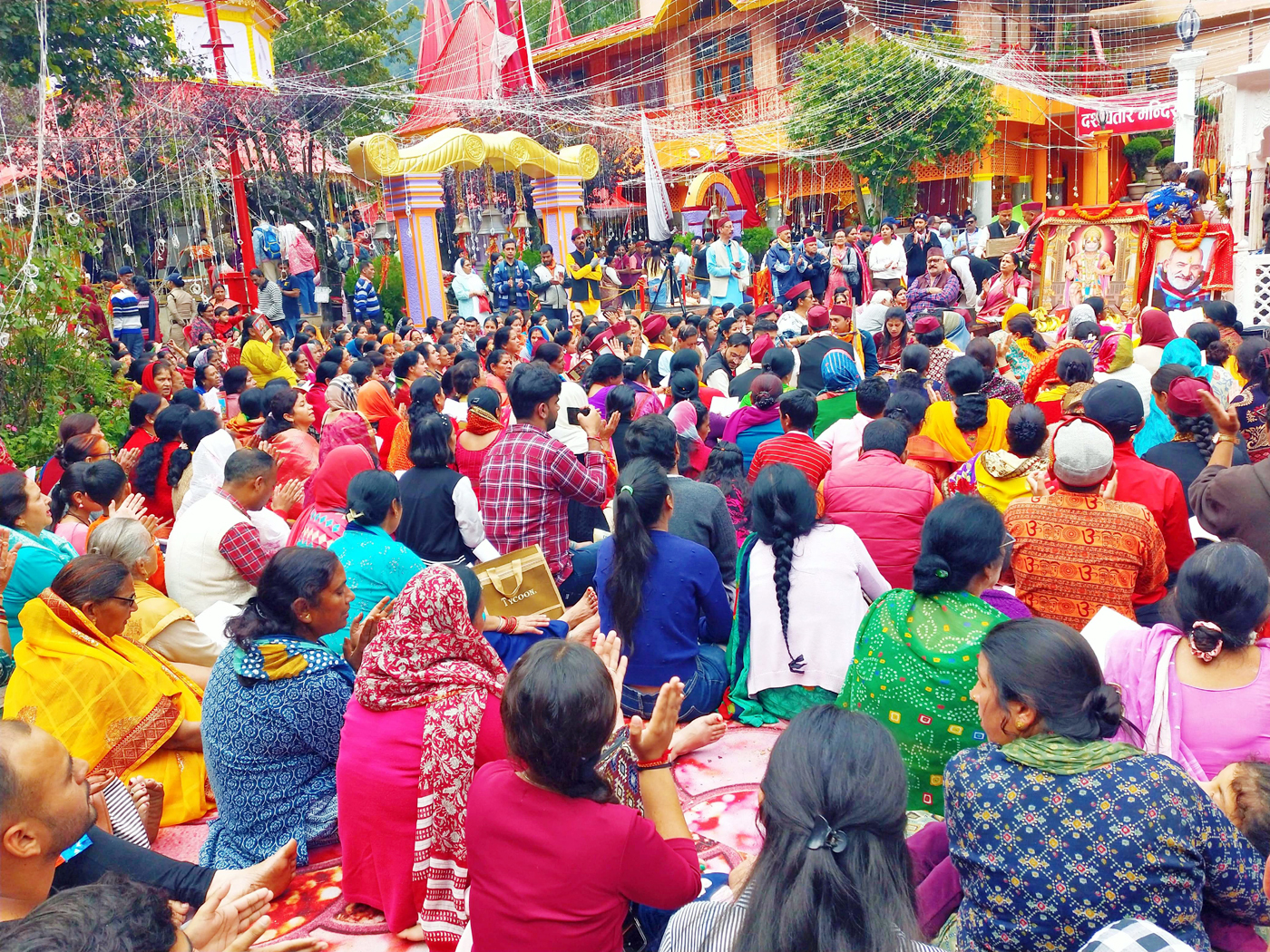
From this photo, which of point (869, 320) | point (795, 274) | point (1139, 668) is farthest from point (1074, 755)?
point (795, 274)

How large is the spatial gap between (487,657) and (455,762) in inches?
12.0

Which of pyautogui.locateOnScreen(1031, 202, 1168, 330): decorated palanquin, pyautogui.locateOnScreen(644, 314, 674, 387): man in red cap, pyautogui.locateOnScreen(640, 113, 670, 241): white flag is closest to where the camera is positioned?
pyautogui.locateOnScreen(644, 314, 674, 387): man in red cap

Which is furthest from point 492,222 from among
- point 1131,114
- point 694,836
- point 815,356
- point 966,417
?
point 694,836

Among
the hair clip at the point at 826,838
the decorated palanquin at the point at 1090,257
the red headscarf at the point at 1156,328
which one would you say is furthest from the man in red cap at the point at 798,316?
the hair clip at the point at 826,838

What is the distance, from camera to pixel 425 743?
2723 millimetres

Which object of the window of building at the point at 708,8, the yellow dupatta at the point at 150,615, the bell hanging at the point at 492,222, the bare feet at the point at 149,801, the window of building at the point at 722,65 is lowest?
Result: the bare feet at the point at 149,801

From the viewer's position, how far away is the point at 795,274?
14.7 m

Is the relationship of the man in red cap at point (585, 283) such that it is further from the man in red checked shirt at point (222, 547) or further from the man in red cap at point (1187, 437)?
the man in red cap at point (1187, 437)

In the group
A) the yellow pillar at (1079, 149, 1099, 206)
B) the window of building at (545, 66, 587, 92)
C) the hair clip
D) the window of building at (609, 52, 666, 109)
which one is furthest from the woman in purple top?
the window of building at (545, 66, 587, 92)

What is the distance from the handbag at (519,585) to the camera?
412 cm

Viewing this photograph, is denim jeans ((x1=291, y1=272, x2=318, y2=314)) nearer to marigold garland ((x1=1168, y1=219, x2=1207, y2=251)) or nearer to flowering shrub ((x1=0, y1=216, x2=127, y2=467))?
flowering shrub ((x1=0, y1=216, x2=127, y2=467))

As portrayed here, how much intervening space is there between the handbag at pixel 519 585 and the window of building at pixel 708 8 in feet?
79.5

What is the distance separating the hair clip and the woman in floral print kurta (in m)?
0.46

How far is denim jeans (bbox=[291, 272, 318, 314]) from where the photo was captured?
54.4 feet
